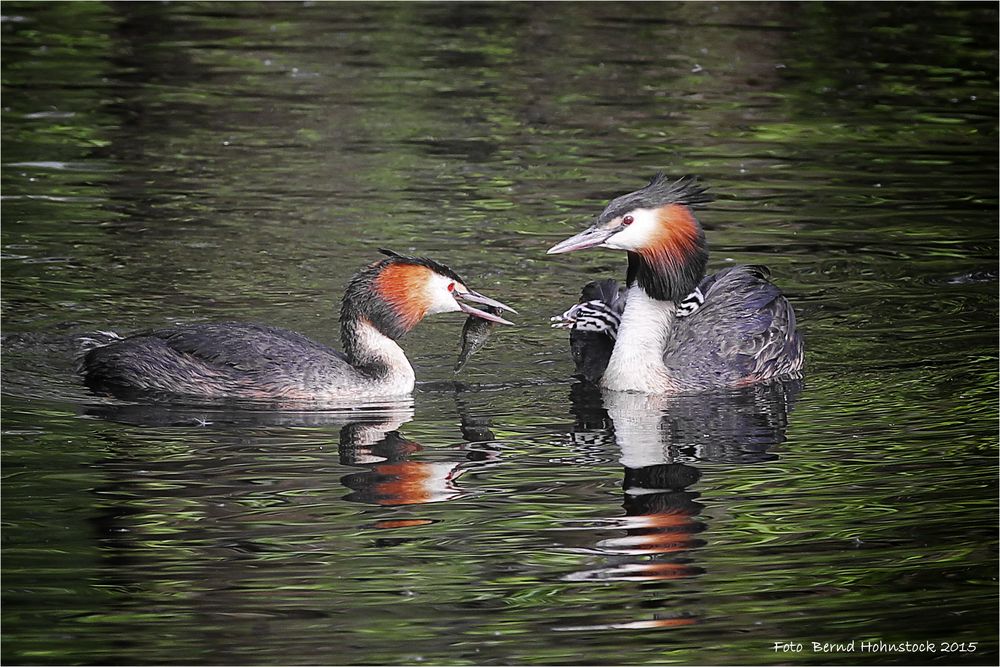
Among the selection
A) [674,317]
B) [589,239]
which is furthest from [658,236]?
[674,317]

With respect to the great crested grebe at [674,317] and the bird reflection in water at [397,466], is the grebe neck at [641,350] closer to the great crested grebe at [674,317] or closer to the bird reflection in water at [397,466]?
the great crested grebe at [674,317]

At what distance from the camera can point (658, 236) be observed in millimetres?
10109

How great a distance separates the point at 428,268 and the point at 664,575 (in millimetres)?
2967

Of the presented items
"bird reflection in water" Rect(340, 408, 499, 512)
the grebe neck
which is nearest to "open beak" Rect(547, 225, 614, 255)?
the grebe neck

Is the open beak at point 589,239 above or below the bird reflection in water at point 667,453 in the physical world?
above

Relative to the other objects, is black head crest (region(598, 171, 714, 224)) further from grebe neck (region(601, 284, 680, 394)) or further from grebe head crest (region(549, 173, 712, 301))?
grebe neck (region(601, 284, 680, 394))

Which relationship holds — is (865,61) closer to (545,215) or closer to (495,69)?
(495,69)

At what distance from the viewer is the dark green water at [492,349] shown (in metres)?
7.05

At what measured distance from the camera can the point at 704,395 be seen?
33.5 ft

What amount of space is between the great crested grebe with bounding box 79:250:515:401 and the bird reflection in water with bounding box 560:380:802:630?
2.86 feet

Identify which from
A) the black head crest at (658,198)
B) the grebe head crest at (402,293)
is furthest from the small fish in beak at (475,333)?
the black head crest at (658,198)

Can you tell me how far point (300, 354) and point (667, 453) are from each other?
211 cm

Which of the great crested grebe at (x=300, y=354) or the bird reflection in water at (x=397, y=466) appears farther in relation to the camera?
the great crested grebe at (x=300, y=354)

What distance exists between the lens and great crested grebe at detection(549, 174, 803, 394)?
33.0 feet
